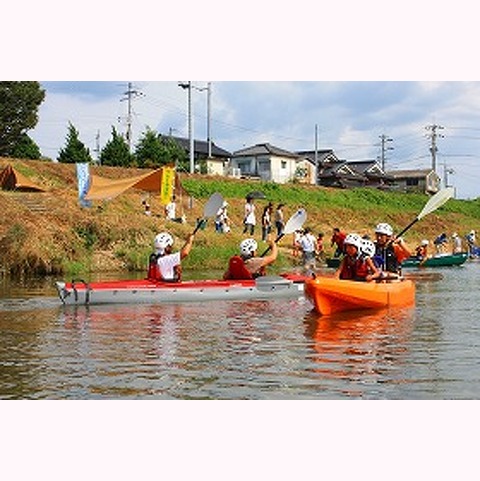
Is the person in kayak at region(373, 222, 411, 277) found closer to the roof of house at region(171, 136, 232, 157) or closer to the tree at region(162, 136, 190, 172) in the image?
the tree at region(162, 136, 190, 172)

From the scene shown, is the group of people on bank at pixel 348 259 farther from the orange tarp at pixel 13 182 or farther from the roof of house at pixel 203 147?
the roof of house at pixel 203 147

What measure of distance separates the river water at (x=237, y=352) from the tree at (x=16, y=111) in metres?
15.3

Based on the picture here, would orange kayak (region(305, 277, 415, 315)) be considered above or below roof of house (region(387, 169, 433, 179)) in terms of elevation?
below

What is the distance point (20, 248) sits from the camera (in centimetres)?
1608

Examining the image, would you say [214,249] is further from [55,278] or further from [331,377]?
[331,377]

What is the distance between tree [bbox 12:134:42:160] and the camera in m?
29.4

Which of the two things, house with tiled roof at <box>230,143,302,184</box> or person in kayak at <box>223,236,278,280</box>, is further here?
house with tiled roof at <box>230,143,302,184</box>

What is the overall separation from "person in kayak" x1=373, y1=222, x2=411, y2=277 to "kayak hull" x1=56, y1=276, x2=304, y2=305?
1601 mm

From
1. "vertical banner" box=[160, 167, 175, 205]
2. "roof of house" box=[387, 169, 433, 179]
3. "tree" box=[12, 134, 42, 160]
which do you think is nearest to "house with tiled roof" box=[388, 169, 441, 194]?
"roof of house" box=[387, 169, 433, 179]

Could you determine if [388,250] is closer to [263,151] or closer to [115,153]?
[115,153]

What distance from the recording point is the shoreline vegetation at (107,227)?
1636 cm

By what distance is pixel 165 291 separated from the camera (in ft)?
35.1

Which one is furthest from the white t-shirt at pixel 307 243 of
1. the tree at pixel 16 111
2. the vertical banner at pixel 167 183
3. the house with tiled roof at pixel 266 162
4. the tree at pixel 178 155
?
the house with tiled roof at pixel 266 162

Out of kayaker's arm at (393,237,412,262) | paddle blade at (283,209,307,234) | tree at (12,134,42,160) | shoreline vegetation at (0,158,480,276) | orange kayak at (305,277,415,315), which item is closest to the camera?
orange kayak at (305,277,415,315)
